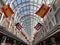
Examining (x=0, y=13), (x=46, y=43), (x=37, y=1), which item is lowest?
(x=46, y=43)

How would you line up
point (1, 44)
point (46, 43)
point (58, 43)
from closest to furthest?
1. point (58, 43)
2. point (1, 44)
3. point (46, 43)

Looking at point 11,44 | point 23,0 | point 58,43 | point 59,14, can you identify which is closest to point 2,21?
point 11,44

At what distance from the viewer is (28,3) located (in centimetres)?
4847

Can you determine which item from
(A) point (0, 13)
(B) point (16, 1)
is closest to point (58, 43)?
(A) point (0, 13)

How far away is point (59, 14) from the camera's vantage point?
22766mm

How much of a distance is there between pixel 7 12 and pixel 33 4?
84.4 ft

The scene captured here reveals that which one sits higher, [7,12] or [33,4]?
[7,12]

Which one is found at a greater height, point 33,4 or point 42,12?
point 42,12

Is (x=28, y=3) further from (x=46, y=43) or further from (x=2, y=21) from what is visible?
(x=46, y=43)

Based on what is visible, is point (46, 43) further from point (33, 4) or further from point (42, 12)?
point (33, 4)

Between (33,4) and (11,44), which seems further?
(33,4)

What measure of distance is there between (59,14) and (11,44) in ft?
34.1

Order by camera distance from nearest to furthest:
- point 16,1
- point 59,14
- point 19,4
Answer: point 59,14
point 16,1
point 19,4

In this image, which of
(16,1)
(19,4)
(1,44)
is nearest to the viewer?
(1,44)
